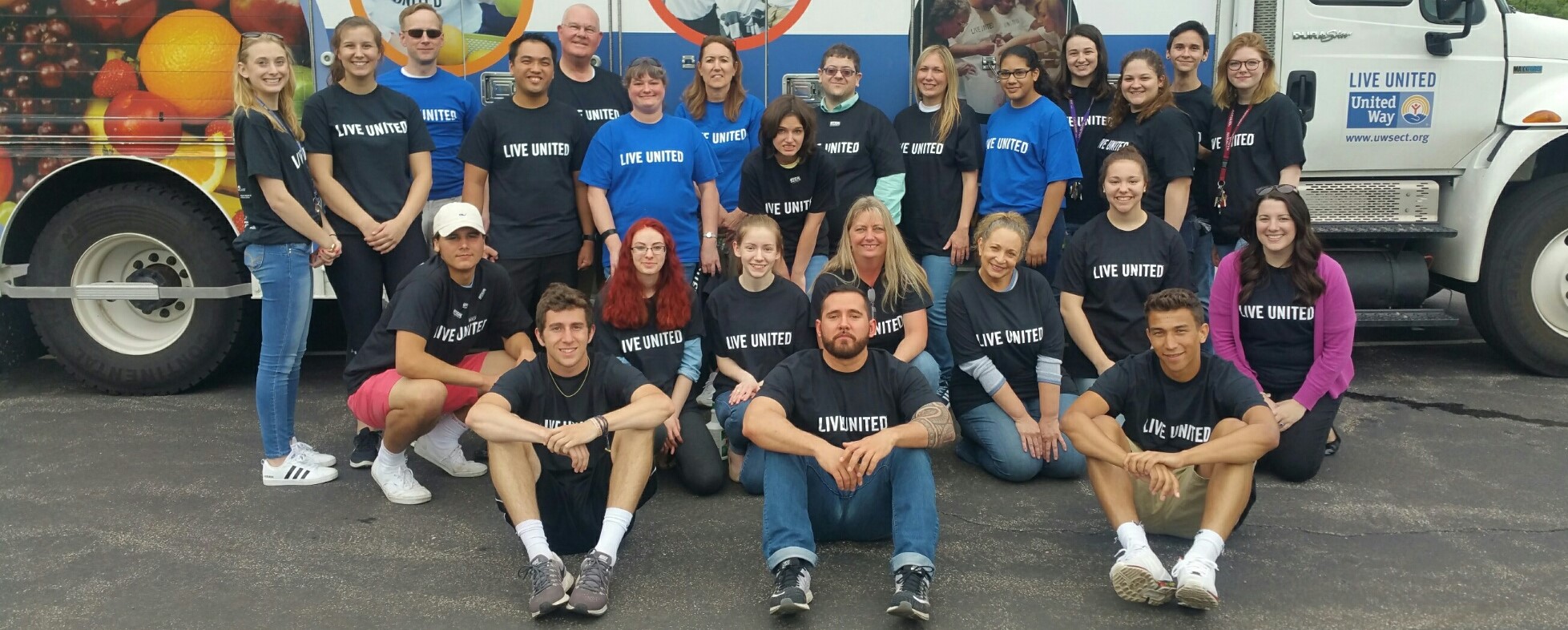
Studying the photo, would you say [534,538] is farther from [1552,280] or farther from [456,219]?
[1552,280]

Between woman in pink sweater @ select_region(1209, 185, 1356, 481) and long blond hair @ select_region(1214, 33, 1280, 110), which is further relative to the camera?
long blond hair @ select_region(1214, 33, 1280, 110)

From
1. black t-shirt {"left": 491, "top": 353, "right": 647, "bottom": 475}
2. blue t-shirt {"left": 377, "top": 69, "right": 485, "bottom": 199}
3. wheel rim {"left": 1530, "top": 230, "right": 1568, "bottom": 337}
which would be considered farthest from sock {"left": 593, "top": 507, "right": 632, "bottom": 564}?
wheel rim {"left": 1530, "top": 230, "right": 1568, "bottom": 337}

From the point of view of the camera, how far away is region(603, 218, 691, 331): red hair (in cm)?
505

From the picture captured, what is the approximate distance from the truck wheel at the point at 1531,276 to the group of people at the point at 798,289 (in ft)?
5.80

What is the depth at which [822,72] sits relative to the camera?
5.85 metres

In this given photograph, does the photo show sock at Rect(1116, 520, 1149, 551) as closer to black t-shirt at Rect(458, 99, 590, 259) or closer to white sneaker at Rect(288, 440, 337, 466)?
black t-shirt at Rect(458, 99, 590, 259)

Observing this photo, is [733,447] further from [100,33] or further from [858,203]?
[100,33]

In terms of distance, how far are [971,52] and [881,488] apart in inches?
111

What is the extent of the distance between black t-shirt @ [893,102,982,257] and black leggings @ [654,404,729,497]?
1607mm

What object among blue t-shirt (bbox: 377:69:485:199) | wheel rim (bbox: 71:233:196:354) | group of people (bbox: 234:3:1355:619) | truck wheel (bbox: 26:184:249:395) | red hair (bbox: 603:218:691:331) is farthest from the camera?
wheel rim (bbox: 71:233:196:354)

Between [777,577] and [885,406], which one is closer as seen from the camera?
[777,577]

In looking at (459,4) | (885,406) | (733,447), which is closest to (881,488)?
(885,406)

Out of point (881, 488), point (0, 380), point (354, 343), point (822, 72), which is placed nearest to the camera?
point (881, 488)

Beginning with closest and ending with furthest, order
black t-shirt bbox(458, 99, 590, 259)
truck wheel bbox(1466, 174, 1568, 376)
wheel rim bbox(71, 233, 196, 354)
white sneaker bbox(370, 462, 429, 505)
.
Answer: white sneaker bbox(370, 462, 429, 505) → black t-shirt bbox(458, 99, 590, 259) → wheel rim bbox(71, 233, 196, 354) → truck wheel bbox(1466, 174, 1568, 376)
